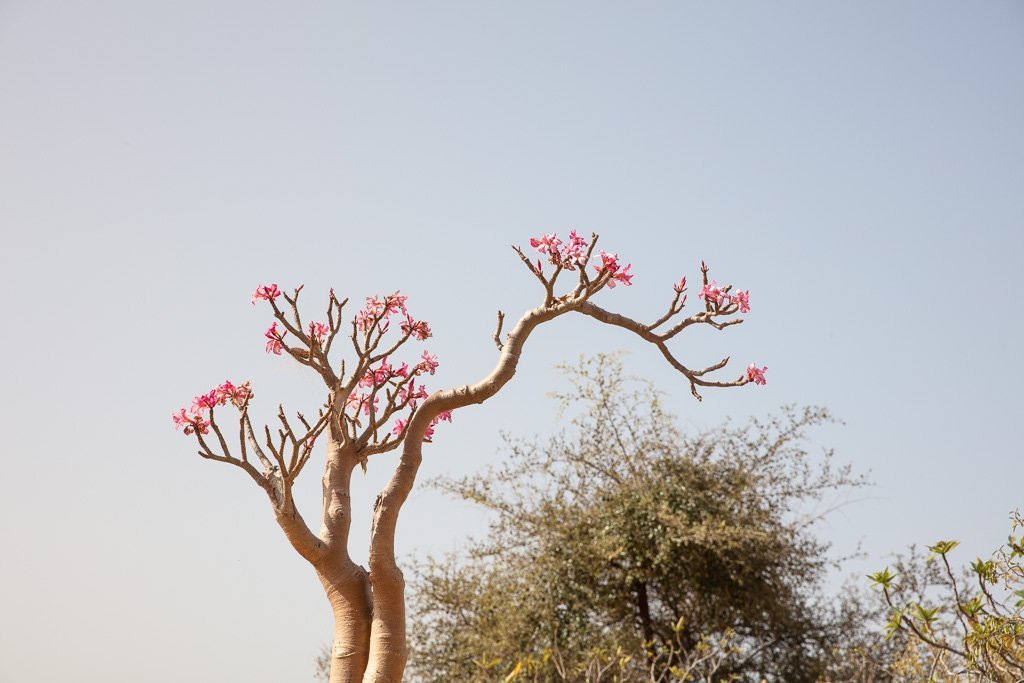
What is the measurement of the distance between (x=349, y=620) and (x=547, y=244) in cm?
180

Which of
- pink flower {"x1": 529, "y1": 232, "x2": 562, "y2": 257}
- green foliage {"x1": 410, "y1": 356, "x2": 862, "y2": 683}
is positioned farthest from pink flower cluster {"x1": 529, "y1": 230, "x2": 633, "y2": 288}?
green foliage {"x1": 410, "y1": 356, "x2": 862, "y2": 683}

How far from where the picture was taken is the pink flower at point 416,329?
14.4 feet

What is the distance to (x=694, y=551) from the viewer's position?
748 cm

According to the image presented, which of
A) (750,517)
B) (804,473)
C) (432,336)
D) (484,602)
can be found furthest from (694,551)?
(432,336)

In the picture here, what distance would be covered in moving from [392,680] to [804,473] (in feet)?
16.5

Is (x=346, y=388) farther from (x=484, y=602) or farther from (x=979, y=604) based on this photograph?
(x=484, y=602)

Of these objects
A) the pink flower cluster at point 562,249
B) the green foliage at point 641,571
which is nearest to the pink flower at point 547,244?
the pink flower cluster at point 562,249

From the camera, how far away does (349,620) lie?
3.98 meters

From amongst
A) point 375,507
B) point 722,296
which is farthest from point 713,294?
point 375,507

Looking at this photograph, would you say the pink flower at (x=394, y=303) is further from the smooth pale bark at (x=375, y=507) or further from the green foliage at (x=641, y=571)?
the green foliage at (x=641, y=571)

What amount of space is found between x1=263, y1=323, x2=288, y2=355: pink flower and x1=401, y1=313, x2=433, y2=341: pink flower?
562 mm

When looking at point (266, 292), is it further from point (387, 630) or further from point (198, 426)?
point (387, 630)

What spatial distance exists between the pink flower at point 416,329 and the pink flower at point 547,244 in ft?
2.22

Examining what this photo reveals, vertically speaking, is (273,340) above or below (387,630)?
above
